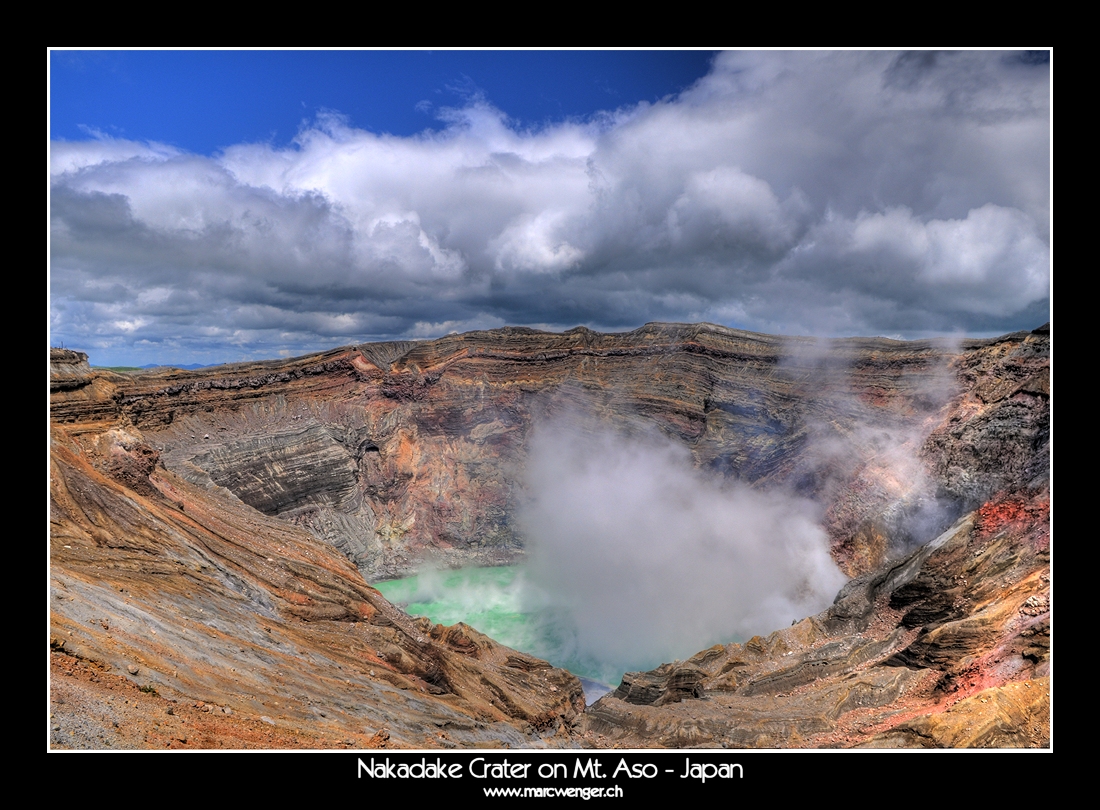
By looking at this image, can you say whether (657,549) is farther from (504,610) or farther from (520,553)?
(520,553)

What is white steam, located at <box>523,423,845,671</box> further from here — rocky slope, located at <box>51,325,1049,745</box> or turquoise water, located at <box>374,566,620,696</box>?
rocky slope, located at <box>51,325,1049,745</box>

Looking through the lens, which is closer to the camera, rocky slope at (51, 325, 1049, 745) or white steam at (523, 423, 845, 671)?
rocky slope at (51, 325, 1049, 745)

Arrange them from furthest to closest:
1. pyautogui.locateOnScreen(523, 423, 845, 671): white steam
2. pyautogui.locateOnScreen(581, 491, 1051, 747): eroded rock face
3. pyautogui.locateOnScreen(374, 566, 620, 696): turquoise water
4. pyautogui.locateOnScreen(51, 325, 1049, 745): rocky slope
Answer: pyautogui.locateOnScreen(374, 566, 620, 696): turquoise water < pyautogui.locateOnScreen(523, 423, 845, 671): white steam < pyautogui.locateOnScreen(51, 325, 1049, 745): rocky slope < pyautogui.locateOnScreen(581, 491, 1051, 747): eroded rock face

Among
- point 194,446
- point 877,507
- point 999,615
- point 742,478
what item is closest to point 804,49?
point 999,615

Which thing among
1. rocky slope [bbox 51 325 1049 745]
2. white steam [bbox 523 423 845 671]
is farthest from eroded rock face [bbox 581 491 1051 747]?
white steam [bbox 523 423 845 671]

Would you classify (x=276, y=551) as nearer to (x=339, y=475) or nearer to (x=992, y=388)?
(x=339, y=475)

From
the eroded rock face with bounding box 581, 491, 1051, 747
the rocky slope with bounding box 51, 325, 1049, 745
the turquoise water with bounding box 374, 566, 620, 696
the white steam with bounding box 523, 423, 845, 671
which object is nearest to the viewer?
the eroded rock face with bounding box 581, 491, 1051, 747
